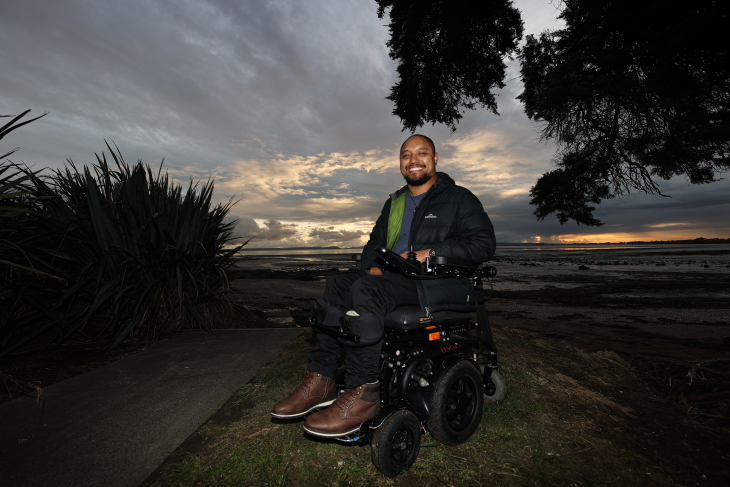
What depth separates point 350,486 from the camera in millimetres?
1594

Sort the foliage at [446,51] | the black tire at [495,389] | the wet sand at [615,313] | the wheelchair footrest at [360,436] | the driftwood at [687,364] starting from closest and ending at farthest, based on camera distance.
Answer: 1. the wheelchair footrest at [360,436]
2. the black tire at [495,389]
3. the driftwood at [687,364]
4. the wet sand at [615,313]
5. the foliage at [446,51]

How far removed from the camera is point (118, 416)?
6.84 feet

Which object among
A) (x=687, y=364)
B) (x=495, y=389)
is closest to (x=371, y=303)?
(x=495, y=389)

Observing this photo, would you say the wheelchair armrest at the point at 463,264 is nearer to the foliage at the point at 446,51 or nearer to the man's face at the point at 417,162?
the man's face at the point at 417,162

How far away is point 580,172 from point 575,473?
874cm

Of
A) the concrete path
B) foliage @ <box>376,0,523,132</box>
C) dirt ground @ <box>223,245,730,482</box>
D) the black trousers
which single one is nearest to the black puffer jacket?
the black trousers

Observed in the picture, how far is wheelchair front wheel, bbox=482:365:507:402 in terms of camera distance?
236 cm

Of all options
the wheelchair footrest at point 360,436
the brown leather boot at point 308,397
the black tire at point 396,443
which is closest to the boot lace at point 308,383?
the brown leather boot at point 308,397

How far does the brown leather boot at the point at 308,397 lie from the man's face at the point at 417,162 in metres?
1.53

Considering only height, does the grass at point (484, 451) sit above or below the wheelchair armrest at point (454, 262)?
below

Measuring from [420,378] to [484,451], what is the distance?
1.70 ft

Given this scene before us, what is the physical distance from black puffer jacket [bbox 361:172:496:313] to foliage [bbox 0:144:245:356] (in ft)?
8.11

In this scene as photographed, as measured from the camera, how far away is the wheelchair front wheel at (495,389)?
92.9 inches

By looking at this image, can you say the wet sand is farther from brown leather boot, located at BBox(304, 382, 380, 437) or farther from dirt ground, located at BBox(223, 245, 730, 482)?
brown leather boot, located at BBox(304, 382, 380, 437)
